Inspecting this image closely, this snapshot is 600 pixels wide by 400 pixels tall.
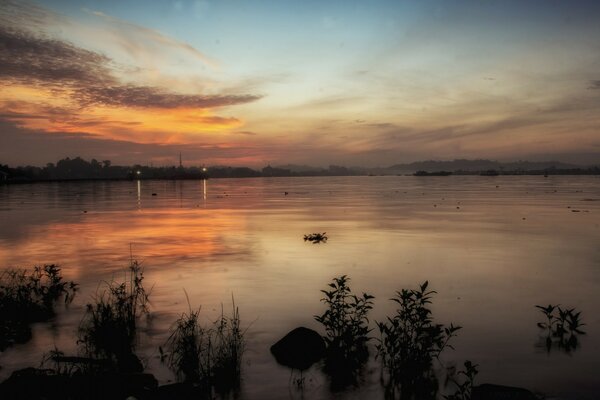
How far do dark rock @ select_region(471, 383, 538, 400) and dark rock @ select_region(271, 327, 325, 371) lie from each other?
14.0ft

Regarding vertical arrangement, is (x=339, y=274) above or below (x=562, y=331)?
below

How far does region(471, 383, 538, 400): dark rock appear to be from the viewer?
9531 mm

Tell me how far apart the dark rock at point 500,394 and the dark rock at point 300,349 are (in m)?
4.28

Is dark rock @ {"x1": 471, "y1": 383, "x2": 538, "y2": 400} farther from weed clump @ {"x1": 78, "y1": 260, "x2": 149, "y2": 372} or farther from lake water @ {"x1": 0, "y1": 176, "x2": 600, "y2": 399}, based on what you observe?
weed clump @ {"x1": 78, "y1": 260, "x2": 149, "y2": 372}

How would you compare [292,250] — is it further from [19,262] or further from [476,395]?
[476,395]

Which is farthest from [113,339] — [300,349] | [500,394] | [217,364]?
[500,394]

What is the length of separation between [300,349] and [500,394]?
5179mm

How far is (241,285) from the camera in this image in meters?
21.9

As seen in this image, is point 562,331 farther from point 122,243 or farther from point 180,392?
point 122,243

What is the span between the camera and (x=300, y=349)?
1285 centimetres

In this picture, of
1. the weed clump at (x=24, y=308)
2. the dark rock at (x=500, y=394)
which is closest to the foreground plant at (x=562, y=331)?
the dark rock at (x=500, y=394)

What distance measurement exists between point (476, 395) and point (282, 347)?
207 inches

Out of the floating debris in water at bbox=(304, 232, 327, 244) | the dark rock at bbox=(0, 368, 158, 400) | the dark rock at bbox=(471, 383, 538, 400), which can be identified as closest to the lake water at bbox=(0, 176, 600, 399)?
the floating debris in water at bbox=(304, 232, 327, 244)

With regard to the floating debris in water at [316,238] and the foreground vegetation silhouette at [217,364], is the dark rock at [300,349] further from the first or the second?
the floating debris in water at [316,238]
